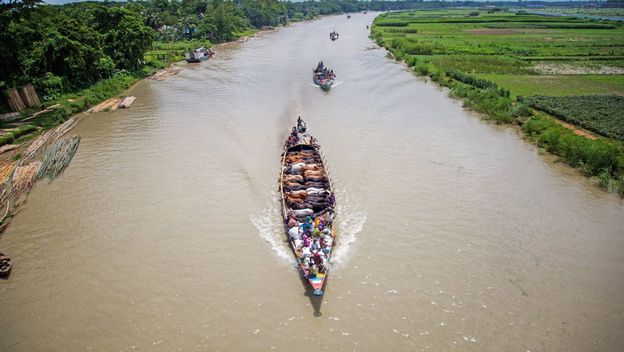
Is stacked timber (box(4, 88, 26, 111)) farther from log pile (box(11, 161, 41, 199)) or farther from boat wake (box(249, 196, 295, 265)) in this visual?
boat wake (box(249, 196, 295, 265))

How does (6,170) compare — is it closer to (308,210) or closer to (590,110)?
(308,210)

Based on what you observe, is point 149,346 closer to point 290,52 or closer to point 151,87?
point 151,87

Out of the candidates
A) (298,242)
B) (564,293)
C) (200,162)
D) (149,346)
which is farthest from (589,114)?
(149,346)

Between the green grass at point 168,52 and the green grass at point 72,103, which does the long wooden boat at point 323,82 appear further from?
the green grass at point 168,52

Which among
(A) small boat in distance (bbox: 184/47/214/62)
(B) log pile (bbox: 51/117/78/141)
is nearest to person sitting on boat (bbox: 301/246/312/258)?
(B) log pile (bbox: 51/117/78/141)

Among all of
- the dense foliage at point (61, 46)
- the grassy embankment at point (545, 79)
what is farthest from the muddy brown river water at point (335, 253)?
the dense foliage at point (61, 46)

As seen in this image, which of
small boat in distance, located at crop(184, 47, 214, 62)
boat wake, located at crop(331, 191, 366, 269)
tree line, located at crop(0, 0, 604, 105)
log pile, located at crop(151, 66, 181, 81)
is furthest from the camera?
small boat in distance, located at crop(184, 47, 214, 62)
